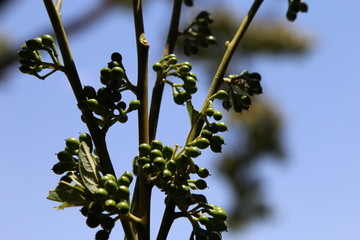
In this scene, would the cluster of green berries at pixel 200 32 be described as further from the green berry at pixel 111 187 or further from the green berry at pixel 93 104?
the green berry at pixel 111 187

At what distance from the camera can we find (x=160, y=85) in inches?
53.0

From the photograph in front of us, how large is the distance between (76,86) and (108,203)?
28cm

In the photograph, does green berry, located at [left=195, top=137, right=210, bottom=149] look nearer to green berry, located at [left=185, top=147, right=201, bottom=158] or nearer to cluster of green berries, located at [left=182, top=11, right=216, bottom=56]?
green berry, located at [left=185, top=147, right=201, bottom=158]

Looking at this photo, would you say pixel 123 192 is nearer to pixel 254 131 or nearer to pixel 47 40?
pixel 47 40

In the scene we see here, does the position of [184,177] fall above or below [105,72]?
below

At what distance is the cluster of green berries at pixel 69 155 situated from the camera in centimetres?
114

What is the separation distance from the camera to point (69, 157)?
115cm

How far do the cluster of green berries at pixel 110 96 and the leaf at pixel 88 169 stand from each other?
8 centimetres

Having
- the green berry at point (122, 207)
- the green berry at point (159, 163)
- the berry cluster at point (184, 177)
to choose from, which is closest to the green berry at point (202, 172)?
the berry cluster at point (184, 177)

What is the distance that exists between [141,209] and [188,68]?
361mm

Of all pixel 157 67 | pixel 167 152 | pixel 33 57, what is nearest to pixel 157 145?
pixel 167 152

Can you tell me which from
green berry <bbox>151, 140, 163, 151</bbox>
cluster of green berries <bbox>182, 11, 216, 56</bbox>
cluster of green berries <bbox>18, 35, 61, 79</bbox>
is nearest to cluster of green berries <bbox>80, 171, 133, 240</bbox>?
green berry <bbox>151, 140, 163, 151</bbox>

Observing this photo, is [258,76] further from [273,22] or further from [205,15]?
[273,22]

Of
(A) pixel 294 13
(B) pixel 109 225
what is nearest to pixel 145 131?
(B) pixel 109 225
